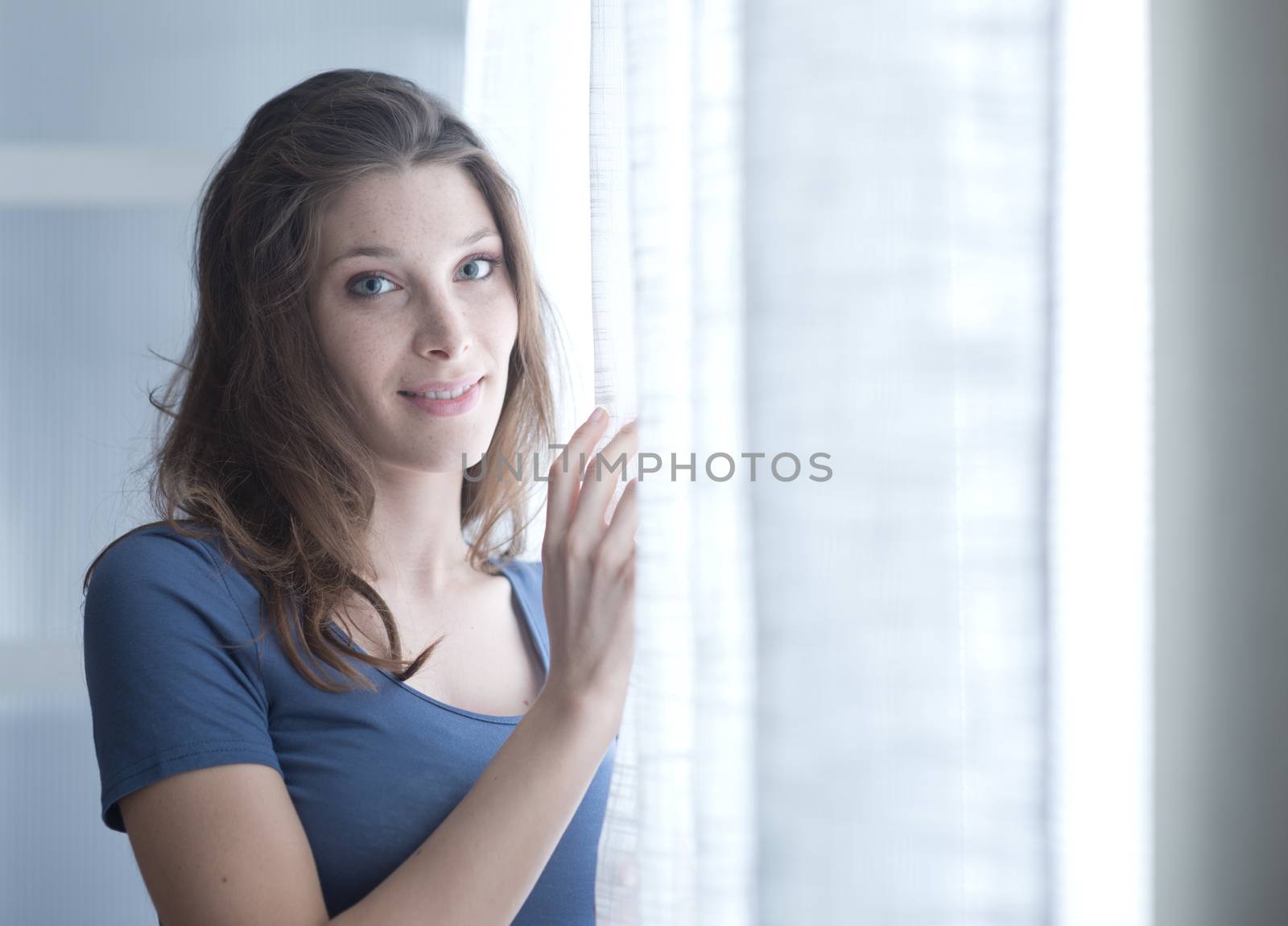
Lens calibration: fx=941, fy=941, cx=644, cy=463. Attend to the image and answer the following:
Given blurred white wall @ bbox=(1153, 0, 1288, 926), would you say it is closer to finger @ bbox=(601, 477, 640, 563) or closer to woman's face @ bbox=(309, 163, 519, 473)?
finger @ bbox=(601, 477, 640, 563)

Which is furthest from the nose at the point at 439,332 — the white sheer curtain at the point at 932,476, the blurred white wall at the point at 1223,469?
the blurred white wall at the point at 1223,469

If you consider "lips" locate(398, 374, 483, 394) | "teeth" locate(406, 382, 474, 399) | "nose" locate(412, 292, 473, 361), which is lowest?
"teeth" locate(406, 382, 474, 399)

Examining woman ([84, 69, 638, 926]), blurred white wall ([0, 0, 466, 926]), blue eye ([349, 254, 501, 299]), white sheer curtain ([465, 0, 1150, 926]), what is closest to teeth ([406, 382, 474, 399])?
woman ([84, 69, 638, 926])

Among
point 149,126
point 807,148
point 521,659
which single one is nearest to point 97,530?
point 149,126

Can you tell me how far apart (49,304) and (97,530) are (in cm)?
34

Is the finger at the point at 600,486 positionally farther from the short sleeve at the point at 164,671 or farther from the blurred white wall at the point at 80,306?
the blurred white wall at the point at 80,306

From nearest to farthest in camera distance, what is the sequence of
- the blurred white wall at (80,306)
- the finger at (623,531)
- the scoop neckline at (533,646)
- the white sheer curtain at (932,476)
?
the white sheer curtain at (932,476), the finger at (623,531), the scoop neckline at (533,646), the blurred white wall at (80,306)

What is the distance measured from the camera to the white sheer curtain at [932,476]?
14.7 inches

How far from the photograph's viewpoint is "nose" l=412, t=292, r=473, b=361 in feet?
3.09

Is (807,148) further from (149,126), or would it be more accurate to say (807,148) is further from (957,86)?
(149,126)

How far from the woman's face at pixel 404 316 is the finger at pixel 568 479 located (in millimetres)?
254

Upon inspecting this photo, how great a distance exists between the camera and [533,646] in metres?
1.12

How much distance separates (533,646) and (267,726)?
345 millimetres

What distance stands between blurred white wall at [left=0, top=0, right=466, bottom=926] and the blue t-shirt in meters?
0.62
